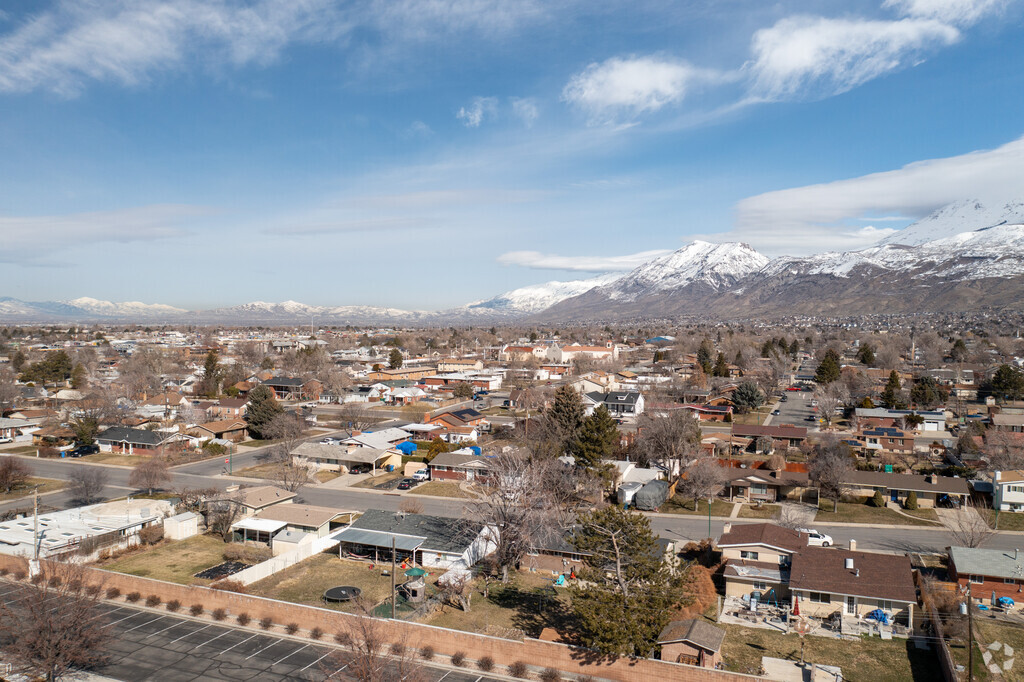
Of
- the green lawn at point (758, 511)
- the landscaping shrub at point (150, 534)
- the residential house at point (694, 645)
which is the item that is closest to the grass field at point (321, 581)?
the landscaping shrub at point (150, 534)

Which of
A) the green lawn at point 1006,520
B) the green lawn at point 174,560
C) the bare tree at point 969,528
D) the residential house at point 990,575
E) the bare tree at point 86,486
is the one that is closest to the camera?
the residential house at point 990,575

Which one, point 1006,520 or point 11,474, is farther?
point 11,474

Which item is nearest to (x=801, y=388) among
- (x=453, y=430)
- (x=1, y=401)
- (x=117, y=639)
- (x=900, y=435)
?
(x=900, y=435)

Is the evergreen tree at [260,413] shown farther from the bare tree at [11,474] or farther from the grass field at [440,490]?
the grass field at [440,490]

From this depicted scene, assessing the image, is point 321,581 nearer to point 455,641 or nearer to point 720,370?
point 455,641

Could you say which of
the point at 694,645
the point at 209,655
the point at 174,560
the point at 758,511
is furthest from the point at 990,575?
the point at 174,560

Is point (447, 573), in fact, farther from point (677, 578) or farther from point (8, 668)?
point (8, 668)
